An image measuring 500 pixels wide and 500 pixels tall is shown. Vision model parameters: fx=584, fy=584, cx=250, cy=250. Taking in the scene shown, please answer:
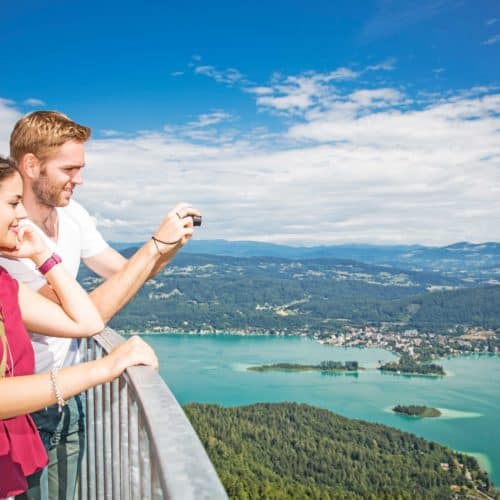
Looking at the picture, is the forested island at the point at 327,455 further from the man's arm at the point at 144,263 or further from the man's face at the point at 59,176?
the man's face at the point at 59,176

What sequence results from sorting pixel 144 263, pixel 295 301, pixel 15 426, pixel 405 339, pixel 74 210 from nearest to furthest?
pixel 15 426
pixel 144 263
pixel 74 210
pixel 405 339
pixel 295 301

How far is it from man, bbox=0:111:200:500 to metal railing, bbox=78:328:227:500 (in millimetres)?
104

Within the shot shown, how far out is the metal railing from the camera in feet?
2.28

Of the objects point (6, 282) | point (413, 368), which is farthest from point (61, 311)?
point (413, 368)

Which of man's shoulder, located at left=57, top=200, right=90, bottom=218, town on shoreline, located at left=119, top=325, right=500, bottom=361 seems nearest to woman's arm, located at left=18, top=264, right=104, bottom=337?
man's shoulder, located at left=57, top=200, right=90, bottom=218

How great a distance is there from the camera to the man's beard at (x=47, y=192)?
1568mm

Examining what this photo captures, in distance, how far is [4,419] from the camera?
1.14 m

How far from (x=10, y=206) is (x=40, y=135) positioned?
1.32ft

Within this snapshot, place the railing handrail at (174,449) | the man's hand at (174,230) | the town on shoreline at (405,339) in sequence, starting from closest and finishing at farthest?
1. the railing handrail at (174,449)
2. the man's hand at (174,230)
3. the town on shoreline at (405,339)

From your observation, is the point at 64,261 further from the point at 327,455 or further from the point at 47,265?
the point at 327,455

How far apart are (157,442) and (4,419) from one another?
0.48m

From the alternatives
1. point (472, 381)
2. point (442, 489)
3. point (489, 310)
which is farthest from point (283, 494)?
point (489, 310)

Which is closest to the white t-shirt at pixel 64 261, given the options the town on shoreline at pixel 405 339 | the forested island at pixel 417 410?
the forested island at pixel 417 410

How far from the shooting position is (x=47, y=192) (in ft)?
5.19
